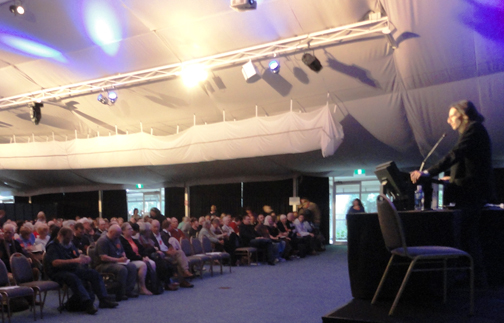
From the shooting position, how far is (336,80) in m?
9.29

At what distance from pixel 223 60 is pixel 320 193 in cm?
646

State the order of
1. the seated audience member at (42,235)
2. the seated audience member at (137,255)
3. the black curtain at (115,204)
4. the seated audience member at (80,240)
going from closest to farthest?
the seated audience member at (137,255) → the seated audience member at (42,235) → the seated audience member at (80,240) → the black curtain at (115,204)

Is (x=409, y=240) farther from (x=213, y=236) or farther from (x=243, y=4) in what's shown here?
(x=213, y=236)

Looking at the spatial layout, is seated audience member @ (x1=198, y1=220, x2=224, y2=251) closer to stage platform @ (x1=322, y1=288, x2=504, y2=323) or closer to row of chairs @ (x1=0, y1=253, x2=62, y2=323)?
row of chairs @ (x1=0, y1=253, x2=62, y2=323)

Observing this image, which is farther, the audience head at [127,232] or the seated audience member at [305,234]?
the seated audience member at [305,234]

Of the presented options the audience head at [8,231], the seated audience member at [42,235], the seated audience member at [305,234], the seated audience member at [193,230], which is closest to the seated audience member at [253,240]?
the seated audience member at [193,230]

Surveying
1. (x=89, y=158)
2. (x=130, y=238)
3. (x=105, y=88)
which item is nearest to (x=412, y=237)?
(x=130, y=238)

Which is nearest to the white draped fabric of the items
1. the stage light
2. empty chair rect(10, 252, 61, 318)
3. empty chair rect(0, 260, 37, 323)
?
the stage light

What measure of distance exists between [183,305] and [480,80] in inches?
239

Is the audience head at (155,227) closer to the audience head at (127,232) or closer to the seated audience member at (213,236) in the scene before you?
the audience head at (127,232)

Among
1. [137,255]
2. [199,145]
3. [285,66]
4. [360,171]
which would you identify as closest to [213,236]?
[199,145]

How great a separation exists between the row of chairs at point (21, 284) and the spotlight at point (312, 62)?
563cm

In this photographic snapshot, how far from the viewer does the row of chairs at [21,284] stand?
15.0 ft

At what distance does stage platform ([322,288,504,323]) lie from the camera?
2.45m
